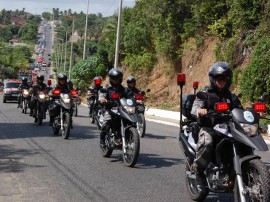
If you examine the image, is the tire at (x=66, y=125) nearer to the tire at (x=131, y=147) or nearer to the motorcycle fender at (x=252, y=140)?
the tire at (x=131, y=147)

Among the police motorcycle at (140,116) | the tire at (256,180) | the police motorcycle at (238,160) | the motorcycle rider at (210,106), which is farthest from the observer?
the police motorcycle at (140,116)

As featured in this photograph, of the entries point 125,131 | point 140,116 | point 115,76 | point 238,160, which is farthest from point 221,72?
point 140,116

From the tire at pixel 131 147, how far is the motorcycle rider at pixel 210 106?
2779 mm

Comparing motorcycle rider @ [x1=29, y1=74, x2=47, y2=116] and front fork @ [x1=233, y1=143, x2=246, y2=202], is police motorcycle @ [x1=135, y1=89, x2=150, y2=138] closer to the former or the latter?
motorcycle rider @ [x1=29, y1=74, x2=47, y2=116]

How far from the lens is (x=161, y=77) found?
41438 millimetres

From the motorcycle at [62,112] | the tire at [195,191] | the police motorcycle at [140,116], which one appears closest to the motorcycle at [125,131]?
the tire at [195,191]

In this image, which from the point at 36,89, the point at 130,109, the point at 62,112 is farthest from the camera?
the point at 36,89

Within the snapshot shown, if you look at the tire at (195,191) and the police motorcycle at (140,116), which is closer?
the tire at (195,191)

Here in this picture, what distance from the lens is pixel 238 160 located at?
5.99 m

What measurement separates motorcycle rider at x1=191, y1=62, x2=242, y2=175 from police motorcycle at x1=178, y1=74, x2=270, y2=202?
8cm

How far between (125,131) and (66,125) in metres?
4.37

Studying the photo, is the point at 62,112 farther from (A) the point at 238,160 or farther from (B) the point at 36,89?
(A) the point at 238,160

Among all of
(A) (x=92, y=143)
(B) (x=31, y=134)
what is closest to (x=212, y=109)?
(A) (x=92, y=143)

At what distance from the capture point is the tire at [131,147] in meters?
9.63
